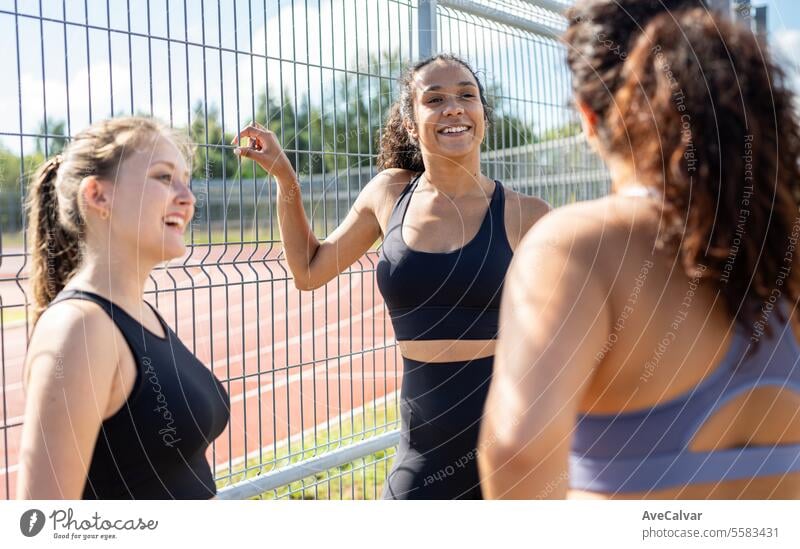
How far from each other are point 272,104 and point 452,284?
759 mm

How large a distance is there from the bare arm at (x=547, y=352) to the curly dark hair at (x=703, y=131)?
0.10m

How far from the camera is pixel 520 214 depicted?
64.6 inches

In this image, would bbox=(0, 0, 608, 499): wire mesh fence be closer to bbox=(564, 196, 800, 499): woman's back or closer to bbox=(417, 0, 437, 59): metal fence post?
bbox=(417, 0, 437, 59): metal fence post

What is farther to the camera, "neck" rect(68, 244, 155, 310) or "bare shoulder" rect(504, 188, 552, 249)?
"bare shoulder" rect(504, 188, 552, 249)

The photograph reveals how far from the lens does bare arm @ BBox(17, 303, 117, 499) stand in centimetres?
91

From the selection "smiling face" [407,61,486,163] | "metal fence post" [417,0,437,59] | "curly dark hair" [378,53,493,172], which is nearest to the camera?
"smiling face" [407,61,486,163]

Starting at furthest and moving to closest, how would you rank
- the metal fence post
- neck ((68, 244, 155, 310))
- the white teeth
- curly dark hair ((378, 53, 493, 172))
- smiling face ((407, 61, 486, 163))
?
the metal fence post < curly dark hair ((378, 53, 493, 172)) < smiling face ((407, 61, 486, 163)) < the white teeth < neck ((68, 244, 155, 310))

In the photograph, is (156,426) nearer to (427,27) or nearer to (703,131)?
(703,131)

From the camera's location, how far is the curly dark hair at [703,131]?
0.75 metres

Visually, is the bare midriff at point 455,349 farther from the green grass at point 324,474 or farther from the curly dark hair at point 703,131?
the curly dark hair at point 703,131

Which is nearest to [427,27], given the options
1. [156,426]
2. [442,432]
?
[442,432]

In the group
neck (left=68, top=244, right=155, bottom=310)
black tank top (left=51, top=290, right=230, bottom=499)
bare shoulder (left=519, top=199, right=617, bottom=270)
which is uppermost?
bare shoulder (left=519, top=199, right=617, bottom=270)

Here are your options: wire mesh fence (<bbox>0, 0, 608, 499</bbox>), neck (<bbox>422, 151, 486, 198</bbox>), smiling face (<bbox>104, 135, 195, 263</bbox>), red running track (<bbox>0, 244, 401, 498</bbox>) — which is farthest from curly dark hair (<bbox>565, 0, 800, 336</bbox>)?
red running track (<bbox>0, 244, 401, 498</bbox>)

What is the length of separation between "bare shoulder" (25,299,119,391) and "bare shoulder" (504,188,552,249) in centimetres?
87
